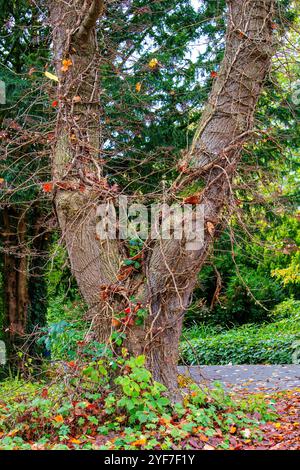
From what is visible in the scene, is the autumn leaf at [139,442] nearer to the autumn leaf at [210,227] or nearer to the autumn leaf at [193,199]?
the autumn leaf at [210,227]

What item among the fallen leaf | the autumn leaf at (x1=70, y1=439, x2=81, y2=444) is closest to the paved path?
the fallen leaf

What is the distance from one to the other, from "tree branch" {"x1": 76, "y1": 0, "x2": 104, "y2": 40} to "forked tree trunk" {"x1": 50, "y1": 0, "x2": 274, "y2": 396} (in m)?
0.01

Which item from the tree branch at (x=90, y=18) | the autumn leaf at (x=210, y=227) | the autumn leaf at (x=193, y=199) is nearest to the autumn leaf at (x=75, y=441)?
the autumn leaf at (x=210, y=227)

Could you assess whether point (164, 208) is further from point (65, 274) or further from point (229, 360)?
point (229, 360)

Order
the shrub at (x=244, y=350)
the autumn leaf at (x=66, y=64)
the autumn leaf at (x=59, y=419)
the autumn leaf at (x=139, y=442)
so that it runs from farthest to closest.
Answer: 1. the shrub at (x=244, y=350)
2. the autumn leaf at (x=66, y=64)
3. the autumn leaf at (x=59, y=419)
4. the autumn leaf at (x=139, y=442)

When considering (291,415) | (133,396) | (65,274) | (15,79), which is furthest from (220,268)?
(133,396)

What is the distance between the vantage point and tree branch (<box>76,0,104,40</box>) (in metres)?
5.56

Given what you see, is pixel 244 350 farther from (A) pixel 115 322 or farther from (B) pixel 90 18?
(B) pixel 90 18

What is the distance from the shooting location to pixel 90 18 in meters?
5.74

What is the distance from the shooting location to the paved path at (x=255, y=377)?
7.85 meters

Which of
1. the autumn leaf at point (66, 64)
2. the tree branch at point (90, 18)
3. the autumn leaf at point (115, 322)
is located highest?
the tree branch at point (90, 18)

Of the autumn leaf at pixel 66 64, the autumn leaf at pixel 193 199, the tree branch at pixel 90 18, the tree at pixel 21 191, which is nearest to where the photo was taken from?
the autumn leaf at pixel 193 199

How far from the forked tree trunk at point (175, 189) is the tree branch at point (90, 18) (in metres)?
0.01

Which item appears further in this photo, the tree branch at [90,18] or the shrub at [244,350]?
the shrub at [244,350]
